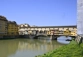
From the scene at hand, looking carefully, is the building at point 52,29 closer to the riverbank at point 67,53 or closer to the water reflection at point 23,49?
the water reflection at point 23,49

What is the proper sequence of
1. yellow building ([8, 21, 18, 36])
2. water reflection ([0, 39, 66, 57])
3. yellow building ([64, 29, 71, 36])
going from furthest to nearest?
yellow building ([8, 21, 18, 36]), yellow building ([64, 29, 71, 36]), water reflection ([0, 39, 66, 57])

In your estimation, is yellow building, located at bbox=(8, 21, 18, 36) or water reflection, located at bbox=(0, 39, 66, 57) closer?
water reflection, located at bbox=(0, 39, 66, 57)

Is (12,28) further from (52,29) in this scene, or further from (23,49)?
(23,49)

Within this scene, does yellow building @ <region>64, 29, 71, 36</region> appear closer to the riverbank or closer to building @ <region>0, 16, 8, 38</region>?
building @ <region>0, 16, 8, 38</region>

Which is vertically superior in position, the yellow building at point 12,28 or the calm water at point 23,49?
the yellow building at point 12,28

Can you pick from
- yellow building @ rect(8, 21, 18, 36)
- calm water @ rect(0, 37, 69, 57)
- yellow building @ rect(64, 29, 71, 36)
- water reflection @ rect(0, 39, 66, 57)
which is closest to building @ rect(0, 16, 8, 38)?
yellow building @ rect(8, 21, 18, 36)

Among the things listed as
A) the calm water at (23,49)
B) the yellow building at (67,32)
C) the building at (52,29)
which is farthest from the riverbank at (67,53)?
the building at (52,29)

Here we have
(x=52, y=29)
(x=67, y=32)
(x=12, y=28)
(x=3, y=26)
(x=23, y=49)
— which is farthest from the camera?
(x=12, y=28)

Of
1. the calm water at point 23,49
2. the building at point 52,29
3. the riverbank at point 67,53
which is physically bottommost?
the calm water at point 23,49

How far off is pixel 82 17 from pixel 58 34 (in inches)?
1044

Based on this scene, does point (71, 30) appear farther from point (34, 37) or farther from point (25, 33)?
point (25, 33)

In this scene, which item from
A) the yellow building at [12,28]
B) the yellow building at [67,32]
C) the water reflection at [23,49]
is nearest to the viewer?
the water reflection at [23,49]

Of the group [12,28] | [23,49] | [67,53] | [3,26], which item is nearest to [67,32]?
[12,28]

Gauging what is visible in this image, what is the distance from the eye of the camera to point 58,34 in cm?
4481
